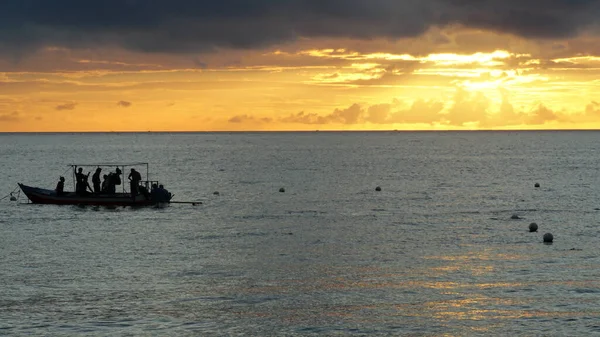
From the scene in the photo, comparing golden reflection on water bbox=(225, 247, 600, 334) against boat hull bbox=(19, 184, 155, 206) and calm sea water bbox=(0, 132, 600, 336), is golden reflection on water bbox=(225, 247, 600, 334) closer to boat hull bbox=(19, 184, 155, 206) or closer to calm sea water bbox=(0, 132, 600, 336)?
calm sea water bbox=(0, 132, 600, 336)

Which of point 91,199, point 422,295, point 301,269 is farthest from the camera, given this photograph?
point 91,199

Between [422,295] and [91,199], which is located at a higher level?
[91,199]

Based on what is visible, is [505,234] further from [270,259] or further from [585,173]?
[585,173]

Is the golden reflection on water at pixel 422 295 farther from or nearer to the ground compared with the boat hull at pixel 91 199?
nearer to the ground

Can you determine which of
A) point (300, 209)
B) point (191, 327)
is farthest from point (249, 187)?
point (191, 327)

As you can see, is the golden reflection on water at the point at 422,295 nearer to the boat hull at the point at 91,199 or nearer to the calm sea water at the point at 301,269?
the calm sea water at the point at 301,269

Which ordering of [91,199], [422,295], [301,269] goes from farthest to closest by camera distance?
[91,199] → [301,269] → [422,295]

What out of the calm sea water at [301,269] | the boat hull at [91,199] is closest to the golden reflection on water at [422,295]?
the calm sea water at [301,269]

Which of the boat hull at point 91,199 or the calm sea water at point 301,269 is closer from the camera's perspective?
the calm sea water at point 301,269

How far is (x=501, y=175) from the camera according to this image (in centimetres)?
11925

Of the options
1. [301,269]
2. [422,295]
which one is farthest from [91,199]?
[422,295]

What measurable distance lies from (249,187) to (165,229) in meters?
41.3

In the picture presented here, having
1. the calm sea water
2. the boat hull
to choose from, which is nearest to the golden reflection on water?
Answer: the calm sea water

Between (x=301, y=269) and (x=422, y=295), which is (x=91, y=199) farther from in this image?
(x=422, y=295)
